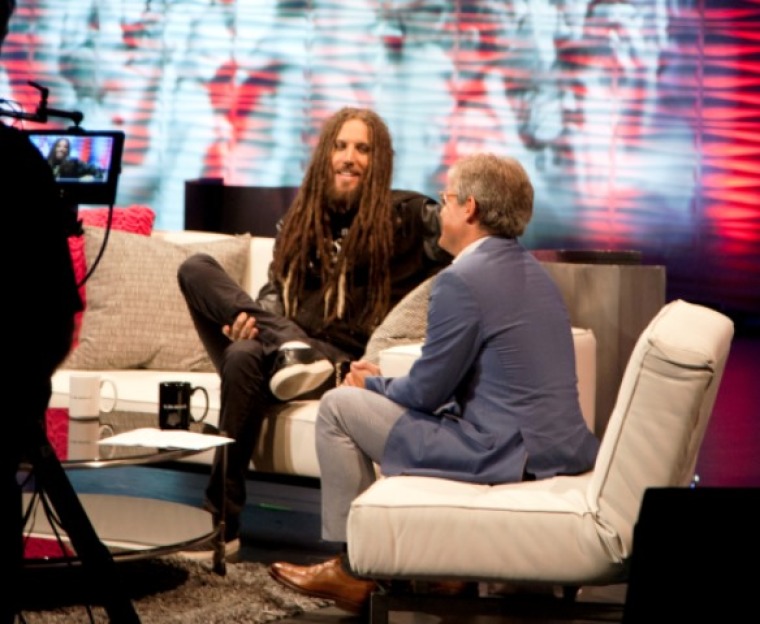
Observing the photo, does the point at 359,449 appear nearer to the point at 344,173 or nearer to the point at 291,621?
the point at 291,621

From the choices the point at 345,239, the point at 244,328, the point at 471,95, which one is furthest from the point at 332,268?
the point at 471,95

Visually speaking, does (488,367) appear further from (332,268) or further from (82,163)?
(332,268)

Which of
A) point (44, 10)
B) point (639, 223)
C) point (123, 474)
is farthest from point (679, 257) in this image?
point (44, 10)

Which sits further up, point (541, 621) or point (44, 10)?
point (44, 10)

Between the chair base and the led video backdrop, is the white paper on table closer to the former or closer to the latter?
the chair base

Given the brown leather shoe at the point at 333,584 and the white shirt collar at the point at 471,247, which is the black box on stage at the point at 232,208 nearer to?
the brown leather shoe at the point at 333,584

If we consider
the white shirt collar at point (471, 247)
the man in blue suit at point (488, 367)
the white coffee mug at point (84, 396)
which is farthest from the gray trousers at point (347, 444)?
the white coffee mug at point (84, 396)

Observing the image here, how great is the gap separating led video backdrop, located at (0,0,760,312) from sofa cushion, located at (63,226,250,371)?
3.86 meters

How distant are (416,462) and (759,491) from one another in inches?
53.6

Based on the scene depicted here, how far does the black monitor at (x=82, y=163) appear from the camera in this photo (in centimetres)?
233

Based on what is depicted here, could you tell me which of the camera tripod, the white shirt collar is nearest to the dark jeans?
the white shirt collar

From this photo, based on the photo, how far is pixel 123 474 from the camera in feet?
15.9

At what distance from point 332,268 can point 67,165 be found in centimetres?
164

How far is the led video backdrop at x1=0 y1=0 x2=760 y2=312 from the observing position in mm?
7543
